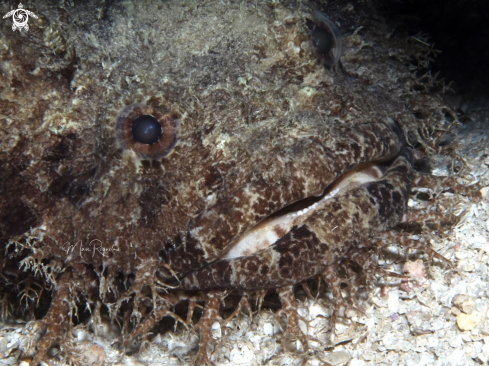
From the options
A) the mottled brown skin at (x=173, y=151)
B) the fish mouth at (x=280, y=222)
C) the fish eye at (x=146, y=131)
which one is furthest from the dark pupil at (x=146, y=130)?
the fish mouth at (x=280, y=222)

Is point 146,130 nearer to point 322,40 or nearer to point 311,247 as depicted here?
point 311,247

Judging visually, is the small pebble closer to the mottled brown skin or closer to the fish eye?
the mottled brown skin

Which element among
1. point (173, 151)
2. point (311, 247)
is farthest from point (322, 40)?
point (311, 247)

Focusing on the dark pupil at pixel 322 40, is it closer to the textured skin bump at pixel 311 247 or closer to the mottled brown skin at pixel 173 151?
the mottled brown skin at pixel 173 151

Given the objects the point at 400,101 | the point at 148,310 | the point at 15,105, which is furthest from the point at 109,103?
the point at 400,101

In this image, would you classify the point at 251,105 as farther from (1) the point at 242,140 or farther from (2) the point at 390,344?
(2) the point at 390,344
